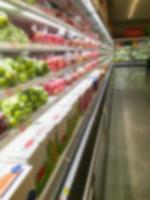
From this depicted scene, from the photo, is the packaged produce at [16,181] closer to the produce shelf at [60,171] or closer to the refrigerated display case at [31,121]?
the refrigerated display case at [31,121]

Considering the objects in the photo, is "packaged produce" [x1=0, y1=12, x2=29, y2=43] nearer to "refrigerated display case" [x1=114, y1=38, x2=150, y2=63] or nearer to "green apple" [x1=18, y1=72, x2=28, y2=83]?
"green apple" [x1=18, y1=72, x2=28, y2=83]

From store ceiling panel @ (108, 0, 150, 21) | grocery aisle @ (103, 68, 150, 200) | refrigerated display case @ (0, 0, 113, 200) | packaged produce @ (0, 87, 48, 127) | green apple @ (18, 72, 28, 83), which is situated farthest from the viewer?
store ceiling panel @ (108, 0, 150, 21)

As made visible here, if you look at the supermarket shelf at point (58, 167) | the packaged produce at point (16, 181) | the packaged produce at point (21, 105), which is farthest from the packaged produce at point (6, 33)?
the supermarket shelf at point (58, 167)

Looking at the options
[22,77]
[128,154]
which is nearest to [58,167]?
[22,77]

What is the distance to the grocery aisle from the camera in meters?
2.98

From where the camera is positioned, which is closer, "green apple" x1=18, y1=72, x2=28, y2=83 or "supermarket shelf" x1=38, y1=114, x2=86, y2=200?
"supermarket shelf" x1=38, y1=114, x2=86, y2=200

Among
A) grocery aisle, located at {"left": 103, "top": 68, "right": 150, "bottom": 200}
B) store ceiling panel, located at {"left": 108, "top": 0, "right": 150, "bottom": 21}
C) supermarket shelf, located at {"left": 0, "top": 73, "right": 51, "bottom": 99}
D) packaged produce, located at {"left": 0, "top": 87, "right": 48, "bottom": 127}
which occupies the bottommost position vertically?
grocery aisle, located at {"left": 103, "top": 68, "right": 150, "bottom": 200}

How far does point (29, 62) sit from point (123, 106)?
17.5ft

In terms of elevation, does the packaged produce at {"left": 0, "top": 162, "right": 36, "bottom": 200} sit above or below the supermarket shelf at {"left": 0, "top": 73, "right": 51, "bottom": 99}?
below

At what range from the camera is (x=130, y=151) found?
409 centimetres

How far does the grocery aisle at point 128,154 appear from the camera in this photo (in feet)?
9.79

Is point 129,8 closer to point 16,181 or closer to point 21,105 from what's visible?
point 21,105

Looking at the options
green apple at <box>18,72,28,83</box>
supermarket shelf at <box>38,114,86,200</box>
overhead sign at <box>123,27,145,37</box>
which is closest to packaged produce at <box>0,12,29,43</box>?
green apple at <box>18,72,28,83</box>

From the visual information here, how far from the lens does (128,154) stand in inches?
156
